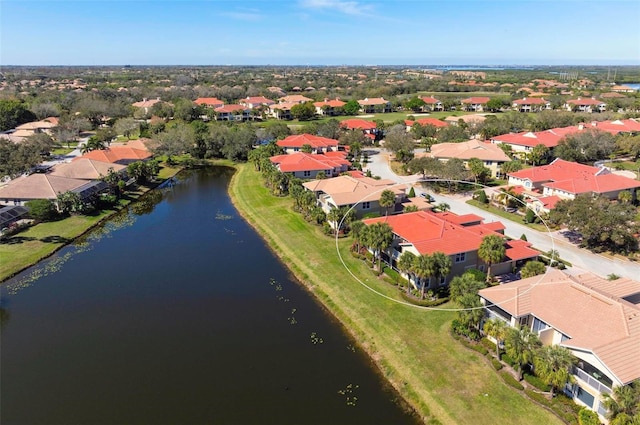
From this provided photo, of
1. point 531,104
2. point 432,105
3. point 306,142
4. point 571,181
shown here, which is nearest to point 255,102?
point 432,105

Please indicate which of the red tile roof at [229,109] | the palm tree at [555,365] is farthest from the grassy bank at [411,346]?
the red tile roof at [229,109]

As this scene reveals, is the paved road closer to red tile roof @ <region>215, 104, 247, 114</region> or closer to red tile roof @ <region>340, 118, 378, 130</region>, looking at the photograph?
red tile roof @ <region>340, 118, 378, 130</region>

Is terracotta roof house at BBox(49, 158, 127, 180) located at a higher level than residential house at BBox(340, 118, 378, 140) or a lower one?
lower

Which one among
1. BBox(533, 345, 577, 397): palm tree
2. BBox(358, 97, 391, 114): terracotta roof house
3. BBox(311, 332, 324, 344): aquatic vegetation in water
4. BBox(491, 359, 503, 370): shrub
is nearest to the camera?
BBox(533, 345, 577, 397): palm tree

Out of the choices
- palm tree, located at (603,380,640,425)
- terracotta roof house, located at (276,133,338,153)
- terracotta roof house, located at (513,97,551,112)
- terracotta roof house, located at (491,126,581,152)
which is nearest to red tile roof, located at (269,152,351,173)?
terracotta roof house, located at (276,133,338,153)

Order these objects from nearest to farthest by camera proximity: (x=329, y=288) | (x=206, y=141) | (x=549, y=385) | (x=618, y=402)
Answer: (x=618, y=402) → (x=549, y=385) → (x=329, y=288) → (x=206, y=141)

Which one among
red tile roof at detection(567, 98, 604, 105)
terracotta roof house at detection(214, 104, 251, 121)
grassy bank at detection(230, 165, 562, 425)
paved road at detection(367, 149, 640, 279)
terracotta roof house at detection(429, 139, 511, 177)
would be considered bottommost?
grassy bank at detection(230, 165, 562, 425)

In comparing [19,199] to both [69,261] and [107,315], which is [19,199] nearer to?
[69,261]

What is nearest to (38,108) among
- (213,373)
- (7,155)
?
(7,155)
